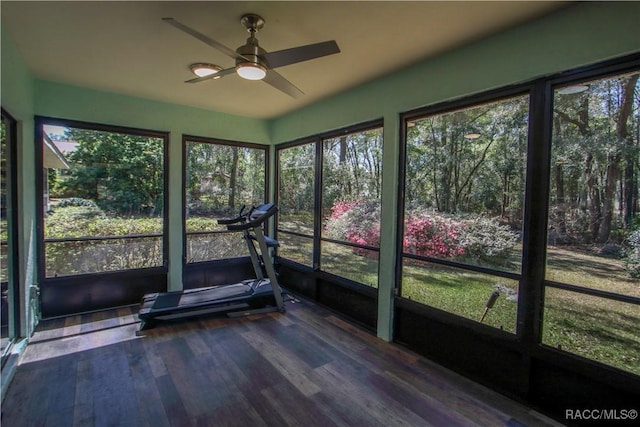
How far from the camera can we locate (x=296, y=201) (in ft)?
16.1

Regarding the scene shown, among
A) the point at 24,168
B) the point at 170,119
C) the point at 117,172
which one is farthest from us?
the point at 170,119

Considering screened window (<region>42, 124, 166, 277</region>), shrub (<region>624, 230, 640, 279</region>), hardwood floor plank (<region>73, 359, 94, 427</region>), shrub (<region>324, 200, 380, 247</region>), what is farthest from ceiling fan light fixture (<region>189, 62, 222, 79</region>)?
shrub (<region>624, 230, 640, 279</region>)

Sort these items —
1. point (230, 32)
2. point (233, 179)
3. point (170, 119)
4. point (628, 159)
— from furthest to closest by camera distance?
point (233, 179)
point (170, 119)
point (230, 32)
point (628, 159)

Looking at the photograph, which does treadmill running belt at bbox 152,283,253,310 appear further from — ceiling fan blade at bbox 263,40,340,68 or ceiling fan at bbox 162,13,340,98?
ceiling fan blade at bbox 263,40,340,68

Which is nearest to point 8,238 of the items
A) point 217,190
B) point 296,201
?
point 217,190

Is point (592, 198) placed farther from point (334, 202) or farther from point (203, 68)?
point (203, 68)

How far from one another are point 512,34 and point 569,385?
2.52 metres

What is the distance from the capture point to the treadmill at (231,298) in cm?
363

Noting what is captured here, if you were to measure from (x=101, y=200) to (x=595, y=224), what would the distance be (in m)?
4.99

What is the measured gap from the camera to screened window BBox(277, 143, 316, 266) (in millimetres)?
4633

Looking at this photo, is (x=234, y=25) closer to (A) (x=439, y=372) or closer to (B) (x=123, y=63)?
(B) (x=123, y=63)

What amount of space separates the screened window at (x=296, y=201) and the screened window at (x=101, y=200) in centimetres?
176

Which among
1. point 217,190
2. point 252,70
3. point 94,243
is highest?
point 252,70

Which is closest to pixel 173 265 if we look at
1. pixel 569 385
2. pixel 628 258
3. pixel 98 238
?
pixel 98 238
